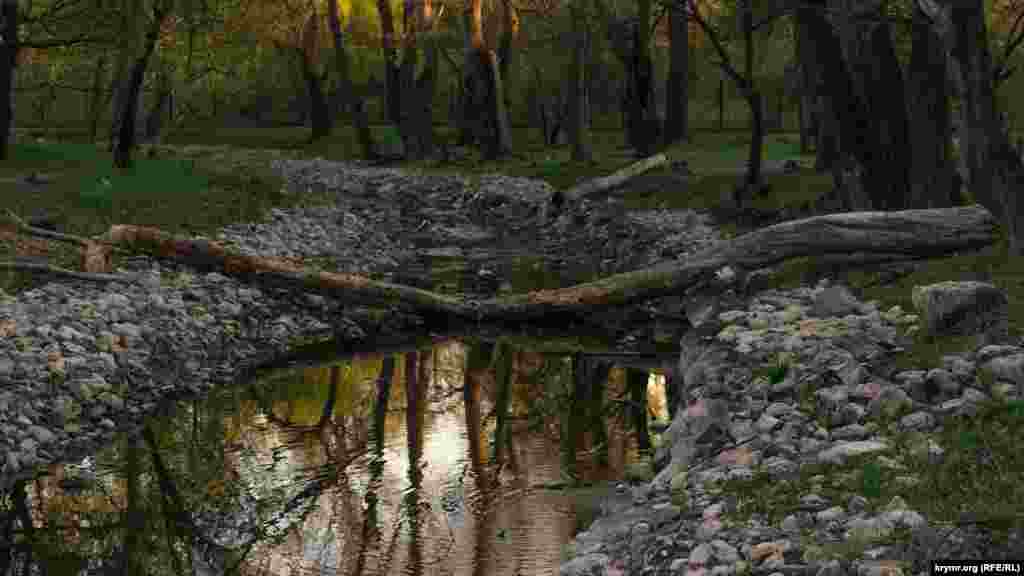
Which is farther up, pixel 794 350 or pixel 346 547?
pixel 794 350

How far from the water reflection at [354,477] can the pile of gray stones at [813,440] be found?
94cm

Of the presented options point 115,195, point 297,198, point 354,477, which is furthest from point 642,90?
point 354,477

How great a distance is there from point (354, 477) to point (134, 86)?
18711 mm

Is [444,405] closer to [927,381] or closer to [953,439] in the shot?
[927,381]

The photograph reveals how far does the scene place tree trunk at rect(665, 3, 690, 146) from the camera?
136 ft

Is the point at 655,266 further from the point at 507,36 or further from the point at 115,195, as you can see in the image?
the point at 507,36

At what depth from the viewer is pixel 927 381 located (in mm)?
9227

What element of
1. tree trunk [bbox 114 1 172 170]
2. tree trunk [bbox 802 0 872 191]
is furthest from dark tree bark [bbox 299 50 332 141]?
tree trunk [bbox 802 0 872 191]

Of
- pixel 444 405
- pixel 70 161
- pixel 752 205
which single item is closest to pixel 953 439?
pixel 444 405

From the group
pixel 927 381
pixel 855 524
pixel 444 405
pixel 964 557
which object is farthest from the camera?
pixel 444 405

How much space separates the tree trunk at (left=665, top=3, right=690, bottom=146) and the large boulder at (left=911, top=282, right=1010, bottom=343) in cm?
3085

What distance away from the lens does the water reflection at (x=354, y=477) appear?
9516mm

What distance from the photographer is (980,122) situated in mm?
12867

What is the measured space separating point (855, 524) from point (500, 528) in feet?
11.7
